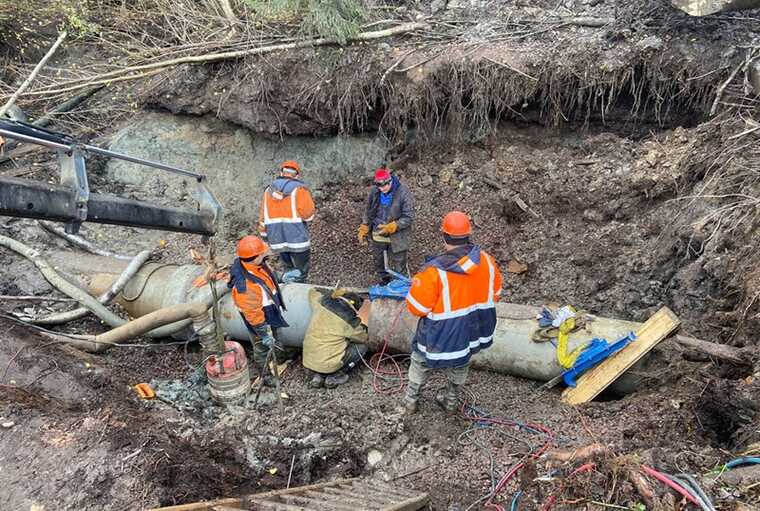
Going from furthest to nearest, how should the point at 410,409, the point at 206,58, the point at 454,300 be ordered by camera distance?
the point at 206,58 → the point at 410,409 → the point at 454,300

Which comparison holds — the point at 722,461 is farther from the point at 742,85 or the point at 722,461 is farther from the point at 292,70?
the point at 292,70

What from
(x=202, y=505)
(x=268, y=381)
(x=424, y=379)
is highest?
(x=202, y=505)

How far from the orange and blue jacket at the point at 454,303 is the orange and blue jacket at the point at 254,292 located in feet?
4.84

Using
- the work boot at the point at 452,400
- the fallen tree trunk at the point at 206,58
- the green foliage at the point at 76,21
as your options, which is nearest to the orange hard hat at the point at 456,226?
the work boot at the point at 452,400

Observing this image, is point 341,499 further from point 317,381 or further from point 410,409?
point 317,381

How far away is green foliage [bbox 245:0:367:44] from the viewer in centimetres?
689

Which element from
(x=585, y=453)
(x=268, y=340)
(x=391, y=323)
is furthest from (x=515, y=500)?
(x=268, y=340)

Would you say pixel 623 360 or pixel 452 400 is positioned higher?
pixel 623 360

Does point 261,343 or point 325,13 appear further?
point 325,13

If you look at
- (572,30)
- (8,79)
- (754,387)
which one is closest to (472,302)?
(754,387)

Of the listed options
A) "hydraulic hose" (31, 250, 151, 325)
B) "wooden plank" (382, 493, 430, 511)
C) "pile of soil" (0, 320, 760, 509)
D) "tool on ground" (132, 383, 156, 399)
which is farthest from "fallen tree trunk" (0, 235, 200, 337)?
"wooden plank" (382, 493, 430, 511)

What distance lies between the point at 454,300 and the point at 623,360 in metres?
1.58

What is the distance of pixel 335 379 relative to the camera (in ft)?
17.4

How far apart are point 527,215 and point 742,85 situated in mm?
2610
